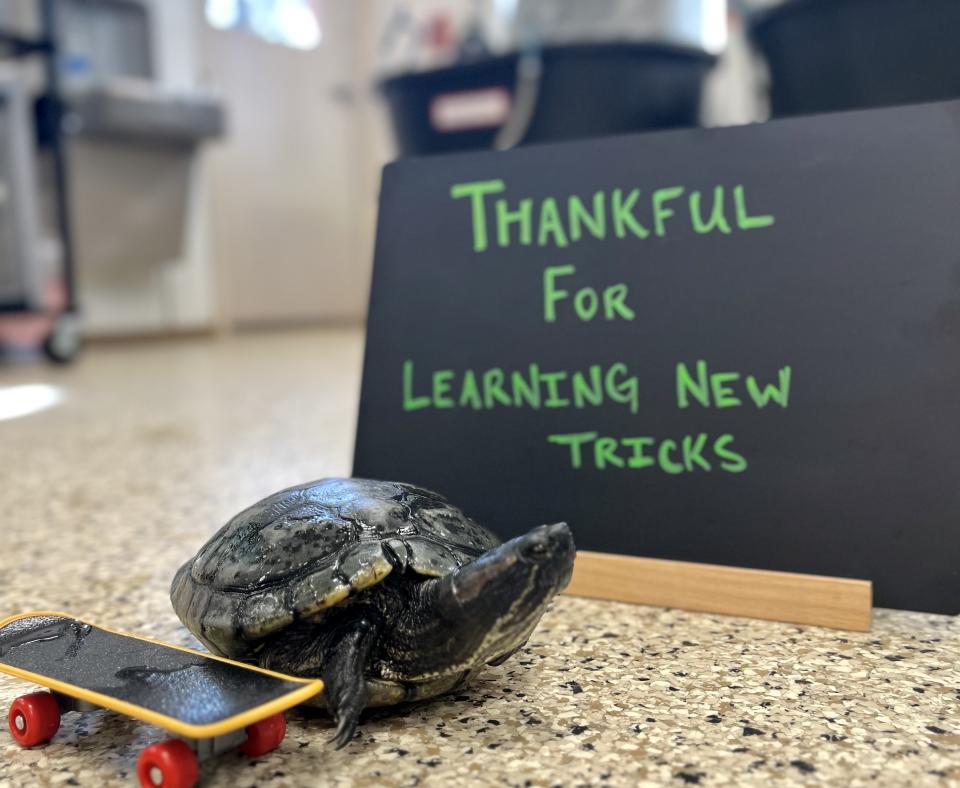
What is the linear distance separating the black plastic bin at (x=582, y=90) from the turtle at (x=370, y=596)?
1839 mm

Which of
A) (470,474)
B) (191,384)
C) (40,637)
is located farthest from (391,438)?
(191,384)

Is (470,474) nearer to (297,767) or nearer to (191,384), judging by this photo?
(297,767)

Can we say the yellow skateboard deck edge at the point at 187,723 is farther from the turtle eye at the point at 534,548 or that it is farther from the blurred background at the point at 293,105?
the blurred background at the point at 293,105

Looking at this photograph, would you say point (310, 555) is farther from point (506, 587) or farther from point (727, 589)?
point (727, 589)

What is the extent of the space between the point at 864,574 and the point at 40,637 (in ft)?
2.43

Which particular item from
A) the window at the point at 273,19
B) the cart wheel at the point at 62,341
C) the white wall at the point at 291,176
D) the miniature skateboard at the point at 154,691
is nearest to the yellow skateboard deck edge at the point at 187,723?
the miniature skateboard at the point at 154,691

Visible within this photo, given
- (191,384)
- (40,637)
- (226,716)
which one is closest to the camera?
(226,716)

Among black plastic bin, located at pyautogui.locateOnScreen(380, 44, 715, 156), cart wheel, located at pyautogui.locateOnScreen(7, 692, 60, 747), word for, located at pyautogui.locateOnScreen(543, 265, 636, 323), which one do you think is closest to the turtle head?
cart wheel, located at pyautogui.locateOnScreen(7, 692, 60, 747)

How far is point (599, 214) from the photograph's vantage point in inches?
37.5

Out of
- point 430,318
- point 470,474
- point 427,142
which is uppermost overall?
point 427,142

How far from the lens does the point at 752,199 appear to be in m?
0.88

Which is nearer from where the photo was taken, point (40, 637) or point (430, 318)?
point (40, 637)

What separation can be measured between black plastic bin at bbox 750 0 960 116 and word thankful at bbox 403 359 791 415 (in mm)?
1047

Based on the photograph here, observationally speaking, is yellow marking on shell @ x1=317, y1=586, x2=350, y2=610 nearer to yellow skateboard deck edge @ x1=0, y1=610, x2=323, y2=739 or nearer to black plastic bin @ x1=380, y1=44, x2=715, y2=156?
yellow skateboard deck edge @ x1=0, y1=610, x2=323, y2=739
